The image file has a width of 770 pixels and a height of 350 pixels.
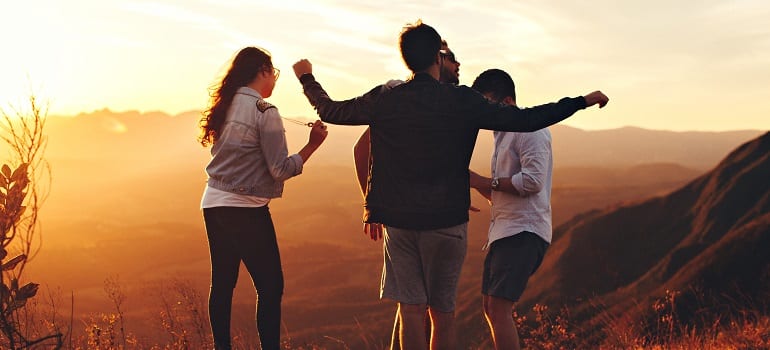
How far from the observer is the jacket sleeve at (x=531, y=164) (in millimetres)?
3791

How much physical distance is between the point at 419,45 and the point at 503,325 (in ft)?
4.92

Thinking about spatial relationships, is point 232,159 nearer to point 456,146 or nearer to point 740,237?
point 456,146

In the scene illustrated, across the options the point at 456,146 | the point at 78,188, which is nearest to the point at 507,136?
the point at 456,146

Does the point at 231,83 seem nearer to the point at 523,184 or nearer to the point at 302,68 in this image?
the point at 302,68

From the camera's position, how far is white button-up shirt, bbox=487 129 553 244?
12.5 ft

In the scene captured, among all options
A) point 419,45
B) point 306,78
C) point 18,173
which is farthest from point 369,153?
point 18,173

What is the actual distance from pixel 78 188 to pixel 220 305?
12633cm

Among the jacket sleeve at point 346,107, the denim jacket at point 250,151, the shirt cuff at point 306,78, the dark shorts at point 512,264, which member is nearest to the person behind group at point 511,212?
Answer: the dark shorts at point 512,264

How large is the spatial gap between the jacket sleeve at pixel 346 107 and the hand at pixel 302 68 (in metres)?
0.16

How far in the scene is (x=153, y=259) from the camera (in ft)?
194

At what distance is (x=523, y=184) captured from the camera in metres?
3.79

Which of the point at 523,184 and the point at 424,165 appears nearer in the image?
the point at 424,165

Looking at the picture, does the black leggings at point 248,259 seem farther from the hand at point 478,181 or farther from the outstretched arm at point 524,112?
the outstretched arm at point 524,112

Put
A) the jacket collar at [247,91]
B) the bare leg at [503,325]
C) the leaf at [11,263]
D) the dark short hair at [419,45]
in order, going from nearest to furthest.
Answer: the leaf at [11,263], the dark short hair at [419,45], the bare leg at [503,325], the jacket collar at [247,91]
